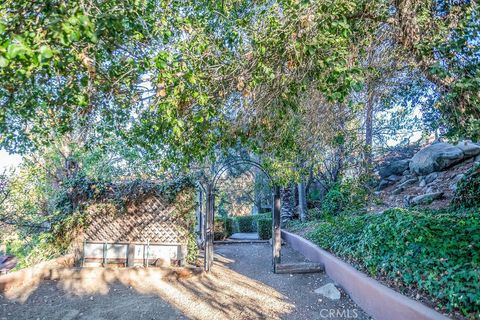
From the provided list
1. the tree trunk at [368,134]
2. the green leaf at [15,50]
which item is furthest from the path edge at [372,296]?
the tree trunk at [368,134]

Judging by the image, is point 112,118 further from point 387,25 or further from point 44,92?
point 387,25

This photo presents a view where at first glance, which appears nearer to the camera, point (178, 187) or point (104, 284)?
point (104, 284)

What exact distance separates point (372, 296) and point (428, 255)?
81 cm

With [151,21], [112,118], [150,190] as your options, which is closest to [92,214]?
[150,190]

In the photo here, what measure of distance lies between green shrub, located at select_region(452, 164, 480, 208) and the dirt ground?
301cm

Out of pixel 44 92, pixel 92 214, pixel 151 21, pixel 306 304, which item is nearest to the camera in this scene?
pixel 151 21

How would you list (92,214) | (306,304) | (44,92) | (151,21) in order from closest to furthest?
1. (151,21)
2. (44,92)
3. (306,304)
4. (92,214)

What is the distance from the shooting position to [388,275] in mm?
3555

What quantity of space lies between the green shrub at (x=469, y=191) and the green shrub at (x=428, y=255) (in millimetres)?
1583

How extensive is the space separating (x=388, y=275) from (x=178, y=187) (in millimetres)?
4130

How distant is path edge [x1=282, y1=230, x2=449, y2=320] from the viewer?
266 centimetres

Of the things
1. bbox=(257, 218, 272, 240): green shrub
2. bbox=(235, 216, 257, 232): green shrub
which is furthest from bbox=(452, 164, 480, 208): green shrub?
bbox=(235, 216, 257, 232): green shrub

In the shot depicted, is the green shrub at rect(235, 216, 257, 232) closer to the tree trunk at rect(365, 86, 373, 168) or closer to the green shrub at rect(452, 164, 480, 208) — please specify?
the tree trunk at rect(365, 86, 373, 168)

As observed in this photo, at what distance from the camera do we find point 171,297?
4.37 meters
